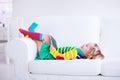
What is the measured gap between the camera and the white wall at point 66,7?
4.21 m

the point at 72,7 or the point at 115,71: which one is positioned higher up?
the point at 72,7

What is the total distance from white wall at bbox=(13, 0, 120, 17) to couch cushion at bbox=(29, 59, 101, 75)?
239cm

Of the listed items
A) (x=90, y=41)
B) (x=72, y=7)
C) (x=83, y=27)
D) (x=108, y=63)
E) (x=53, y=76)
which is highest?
(x=72, y=7)

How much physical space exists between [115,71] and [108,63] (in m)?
0.10

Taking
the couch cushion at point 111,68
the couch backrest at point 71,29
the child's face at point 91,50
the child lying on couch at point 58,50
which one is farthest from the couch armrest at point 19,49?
the couch cushion at point 111,68

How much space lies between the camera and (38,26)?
2.50 metres

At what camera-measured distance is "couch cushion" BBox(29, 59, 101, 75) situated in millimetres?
1998

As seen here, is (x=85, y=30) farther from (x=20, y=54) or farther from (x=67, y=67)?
(x=20, y=54)

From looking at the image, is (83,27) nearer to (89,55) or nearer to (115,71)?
(89,55)

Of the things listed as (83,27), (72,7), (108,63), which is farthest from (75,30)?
(72,7)

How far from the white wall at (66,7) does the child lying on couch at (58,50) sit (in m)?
2.09

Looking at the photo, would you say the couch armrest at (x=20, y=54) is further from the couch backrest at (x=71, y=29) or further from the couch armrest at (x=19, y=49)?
the couch backrest at (x=71, y=29)

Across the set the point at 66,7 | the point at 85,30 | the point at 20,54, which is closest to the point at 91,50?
the point at 85,30

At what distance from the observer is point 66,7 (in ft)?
14.2
